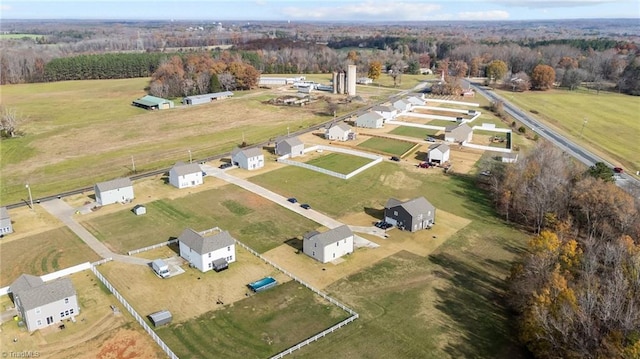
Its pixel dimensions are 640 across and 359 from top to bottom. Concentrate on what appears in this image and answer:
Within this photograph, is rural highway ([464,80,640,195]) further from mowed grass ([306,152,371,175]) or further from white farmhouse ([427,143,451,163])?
mowed grass ([306,152,371,175])

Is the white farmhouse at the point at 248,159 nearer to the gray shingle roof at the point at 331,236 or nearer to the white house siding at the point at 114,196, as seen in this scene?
the white house siding at the point at 114,196

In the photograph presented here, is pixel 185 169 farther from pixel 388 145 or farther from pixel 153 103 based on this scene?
pixel 153 103

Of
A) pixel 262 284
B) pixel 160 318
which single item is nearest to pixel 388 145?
pixel 262 284

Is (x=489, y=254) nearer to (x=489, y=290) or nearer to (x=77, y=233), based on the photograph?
(x=489, y=290)

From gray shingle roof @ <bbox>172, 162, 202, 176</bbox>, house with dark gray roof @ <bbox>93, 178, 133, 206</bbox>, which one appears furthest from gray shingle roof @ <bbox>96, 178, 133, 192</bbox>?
gray shingle roof @ <bbox>172, 162, 202, 176</bbox>

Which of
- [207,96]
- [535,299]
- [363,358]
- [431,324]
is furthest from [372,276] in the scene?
[207,96]

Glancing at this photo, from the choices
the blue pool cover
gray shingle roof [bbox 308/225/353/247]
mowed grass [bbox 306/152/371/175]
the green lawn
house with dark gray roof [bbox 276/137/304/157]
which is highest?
house with dark gray roof [bbox 276/137/304/157]
